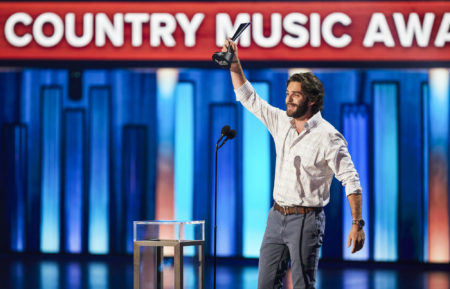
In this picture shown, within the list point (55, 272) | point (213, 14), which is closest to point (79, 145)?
point (55, 272)

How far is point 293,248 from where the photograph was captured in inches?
125

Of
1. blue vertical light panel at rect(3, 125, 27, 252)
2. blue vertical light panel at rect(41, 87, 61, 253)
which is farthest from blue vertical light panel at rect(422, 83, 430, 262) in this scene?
blue vertical light panel at rect(3, 125, 27, 252)

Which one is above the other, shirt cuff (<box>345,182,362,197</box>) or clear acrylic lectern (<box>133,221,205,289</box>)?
shirt cuff (<box>345,182,362,197</box>)

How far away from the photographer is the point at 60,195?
8.38m

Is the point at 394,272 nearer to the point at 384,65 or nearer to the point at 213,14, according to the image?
the point at 384,65

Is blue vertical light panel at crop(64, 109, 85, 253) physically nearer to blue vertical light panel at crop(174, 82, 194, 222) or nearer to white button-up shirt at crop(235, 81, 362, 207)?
blue vertical light panel at crop(174, 82, 194, 222)

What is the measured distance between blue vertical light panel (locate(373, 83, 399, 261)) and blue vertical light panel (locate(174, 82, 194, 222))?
7.46 ft

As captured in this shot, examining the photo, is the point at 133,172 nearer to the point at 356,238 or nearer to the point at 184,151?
the point at 184,151

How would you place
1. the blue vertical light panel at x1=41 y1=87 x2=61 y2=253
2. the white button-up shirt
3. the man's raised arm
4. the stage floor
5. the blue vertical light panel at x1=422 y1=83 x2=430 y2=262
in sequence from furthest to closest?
the blue vertical light panel at x1=41 y1=87 x2=61 y2=253 < the blue vertical light panel at x1=422 y1=83 x2=430 y2=262 < the stage floor < the man's raised arm < the white button-up shirt

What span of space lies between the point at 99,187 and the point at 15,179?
1.10 m

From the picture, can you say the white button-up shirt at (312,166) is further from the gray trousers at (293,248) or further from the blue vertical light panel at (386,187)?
the blue vertical light panel at (386,187)

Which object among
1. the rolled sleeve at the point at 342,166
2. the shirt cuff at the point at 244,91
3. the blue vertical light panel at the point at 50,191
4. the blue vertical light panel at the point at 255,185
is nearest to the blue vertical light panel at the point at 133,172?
the blue vertical light panel at the point at 50,191

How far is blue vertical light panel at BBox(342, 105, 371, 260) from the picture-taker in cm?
804

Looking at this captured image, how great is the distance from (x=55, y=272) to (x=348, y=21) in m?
4.53
